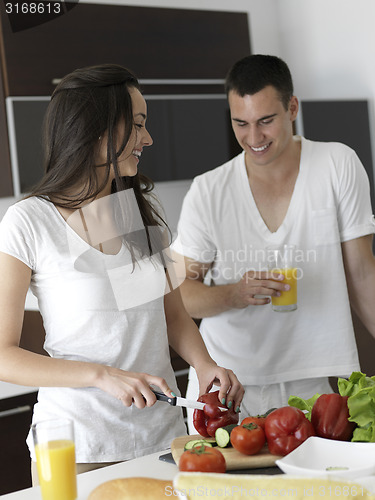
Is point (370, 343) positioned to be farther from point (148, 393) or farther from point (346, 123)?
point (148, 393)

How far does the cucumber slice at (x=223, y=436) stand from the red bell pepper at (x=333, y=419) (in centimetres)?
15

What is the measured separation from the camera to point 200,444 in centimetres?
117

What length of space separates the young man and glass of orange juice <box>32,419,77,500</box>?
94 cm

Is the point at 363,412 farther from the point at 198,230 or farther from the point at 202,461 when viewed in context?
the point at 198,230

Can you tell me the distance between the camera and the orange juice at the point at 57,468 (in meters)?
1.00

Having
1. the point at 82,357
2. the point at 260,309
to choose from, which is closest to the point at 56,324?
the point at 82,357

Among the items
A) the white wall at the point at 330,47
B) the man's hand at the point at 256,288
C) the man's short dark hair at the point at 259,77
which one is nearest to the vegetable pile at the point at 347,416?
the man's hand at the point at 256,288

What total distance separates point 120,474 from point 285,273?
85 cm

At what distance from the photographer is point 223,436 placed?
1.21 meters

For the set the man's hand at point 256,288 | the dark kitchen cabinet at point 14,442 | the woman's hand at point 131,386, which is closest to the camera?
the woman's hand at point 131,386

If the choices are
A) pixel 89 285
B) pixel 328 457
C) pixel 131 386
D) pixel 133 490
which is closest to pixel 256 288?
pixel 89 285

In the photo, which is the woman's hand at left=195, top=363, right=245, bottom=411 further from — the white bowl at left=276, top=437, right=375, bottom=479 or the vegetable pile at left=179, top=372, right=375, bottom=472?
the white bowl at left=276, top=437, right=375, bottom=479

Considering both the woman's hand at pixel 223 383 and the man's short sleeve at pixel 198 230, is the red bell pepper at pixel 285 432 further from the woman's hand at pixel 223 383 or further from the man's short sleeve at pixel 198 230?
the man's short sleeve at pixel 198 230

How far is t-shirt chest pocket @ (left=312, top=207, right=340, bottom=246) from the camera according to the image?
1.95 m
